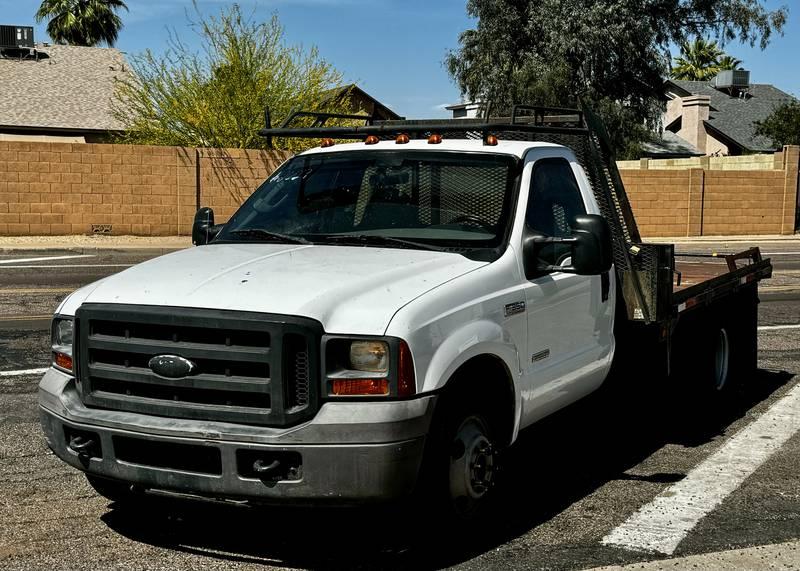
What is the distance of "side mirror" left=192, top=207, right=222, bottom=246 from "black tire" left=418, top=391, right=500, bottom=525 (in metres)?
2.21

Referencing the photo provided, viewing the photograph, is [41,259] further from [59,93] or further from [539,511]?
[59,93]

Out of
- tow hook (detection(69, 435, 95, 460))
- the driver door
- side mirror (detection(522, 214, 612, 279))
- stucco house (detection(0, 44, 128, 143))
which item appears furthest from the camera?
stucco house (detection(0, 44, 128, 143))

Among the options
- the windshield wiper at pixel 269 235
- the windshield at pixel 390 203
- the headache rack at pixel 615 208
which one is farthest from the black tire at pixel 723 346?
the windshield wiper at pixel 269 235

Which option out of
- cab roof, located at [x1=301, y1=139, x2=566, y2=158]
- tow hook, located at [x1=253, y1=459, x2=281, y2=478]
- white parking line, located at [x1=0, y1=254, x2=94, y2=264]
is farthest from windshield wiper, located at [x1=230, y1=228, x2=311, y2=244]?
white parking line, located at [x1=0, y1=254, x2=94, y2=264]

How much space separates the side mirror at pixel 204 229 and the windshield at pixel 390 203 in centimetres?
27

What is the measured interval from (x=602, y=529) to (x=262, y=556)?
5.47 ft

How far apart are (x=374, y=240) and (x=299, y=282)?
96 centimetres

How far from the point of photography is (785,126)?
4941 cm

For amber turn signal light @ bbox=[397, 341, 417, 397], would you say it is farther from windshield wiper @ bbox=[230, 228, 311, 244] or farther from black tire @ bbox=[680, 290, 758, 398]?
black tire @ bbox=[680, 290, 758, 398]

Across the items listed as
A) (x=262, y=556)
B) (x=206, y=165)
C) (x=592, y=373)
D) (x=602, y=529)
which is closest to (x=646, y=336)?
(x=592, y=373)

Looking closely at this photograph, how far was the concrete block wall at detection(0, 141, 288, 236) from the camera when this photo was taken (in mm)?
26375

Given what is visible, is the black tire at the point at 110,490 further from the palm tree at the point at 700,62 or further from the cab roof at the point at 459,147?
the palm tree at the point at 700,62

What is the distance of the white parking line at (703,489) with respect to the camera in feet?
16.6

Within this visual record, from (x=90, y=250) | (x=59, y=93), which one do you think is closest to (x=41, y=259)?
(x=90, y=250)
